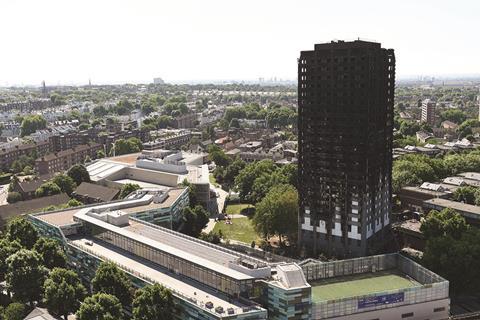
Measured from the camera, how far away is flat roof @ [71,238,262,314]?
4744 cm

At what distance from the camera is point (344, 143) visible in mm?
69750

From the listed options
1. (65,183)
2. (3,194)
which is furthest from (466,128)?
(3,194)

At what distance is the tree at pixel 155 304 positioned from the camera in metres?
47.0

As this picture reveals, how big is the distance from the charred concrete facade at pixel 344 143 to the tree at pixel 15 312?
39293mm

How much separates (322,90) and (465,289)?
1238 inches

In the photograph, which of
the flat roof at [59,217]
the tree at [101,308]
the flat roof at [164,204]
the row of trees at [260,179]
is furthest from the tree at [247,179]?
the tree at [101,308]

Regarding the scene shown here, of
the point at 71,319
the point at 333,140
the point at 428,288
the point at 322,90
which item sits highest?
the point at 322,90

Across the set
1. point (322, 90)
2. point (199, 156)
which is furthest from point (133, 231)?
point (199, 156)

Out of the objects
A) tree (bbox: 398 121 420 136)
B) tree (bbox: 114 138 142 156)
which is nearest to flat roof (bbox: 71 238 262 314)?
tree (bbox: 114 138 142 156)

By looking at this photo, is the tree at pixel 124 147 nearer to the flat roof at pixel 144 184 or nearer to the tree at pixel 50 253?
the flat roof at pixel 144 184

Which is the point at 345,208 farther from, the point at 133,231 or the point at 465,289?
the point at 133,231

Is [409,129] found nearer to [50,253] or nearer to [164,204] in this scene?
[164,204]

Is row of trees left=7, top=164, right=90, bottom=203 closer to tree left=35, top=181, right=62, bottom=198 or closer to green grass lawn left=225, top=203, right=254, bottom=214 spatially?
tree left=35, top=181, right=62, bottom=198

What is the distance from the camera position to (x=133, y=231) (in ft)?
213
